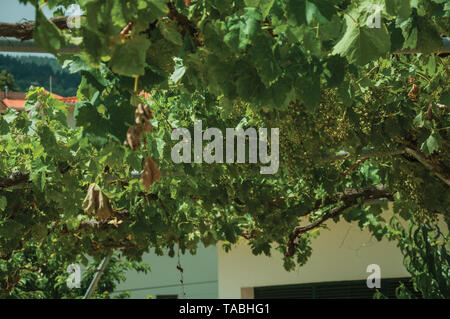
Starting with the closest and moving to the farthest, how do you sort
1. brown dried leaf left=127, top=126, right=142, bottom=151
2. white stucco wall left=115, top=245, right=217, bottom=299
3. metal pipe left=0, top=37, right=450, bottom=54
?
brown dried leaf left=127, top=126, right=142, bottom=151 < metal pipe left=0, top=37, right=450, bottom=54 < white stucco wall left=115, top=245, right=217, bottom=299

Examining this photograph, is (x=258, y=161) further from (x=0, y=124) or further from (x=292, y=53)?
(x=292, y=53)

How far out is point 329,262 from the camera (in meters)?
8.74

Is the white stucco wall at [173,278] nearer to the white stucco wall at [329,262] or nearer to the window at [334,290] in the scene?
the white stucco wall at [329,262]

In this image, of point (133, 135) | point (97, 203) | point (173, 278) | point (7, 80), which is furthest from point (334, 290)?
point (7, 80)

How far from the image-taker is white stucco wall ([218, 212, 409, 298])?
8.29 meters

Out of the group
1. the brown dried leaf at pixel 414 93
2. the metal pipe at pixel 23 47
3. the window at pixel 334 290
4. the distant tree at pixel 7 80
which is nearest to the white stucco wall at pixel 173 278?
the window at pixel 334 290

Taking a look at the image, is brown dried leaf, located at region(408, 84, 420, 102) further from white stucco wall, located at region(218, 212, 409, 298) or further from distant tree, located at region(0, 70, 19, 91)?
distant tree, located at region(0, 70, 19, 91)

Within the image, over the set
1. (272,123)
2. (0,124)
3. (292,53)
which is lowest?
(292,53)

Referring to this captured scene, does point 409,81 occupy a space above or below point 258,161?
above

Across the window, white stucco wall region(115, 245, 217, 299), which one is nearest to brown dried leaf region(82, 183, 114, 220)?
the window

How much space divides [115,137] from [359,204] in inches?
154

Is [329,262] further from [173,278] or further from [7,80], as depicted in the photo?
[7,80]

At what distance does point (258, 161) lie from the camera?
4.21 metres

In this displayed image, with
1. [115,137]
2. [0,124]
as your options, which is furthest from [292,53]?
[0,124]
